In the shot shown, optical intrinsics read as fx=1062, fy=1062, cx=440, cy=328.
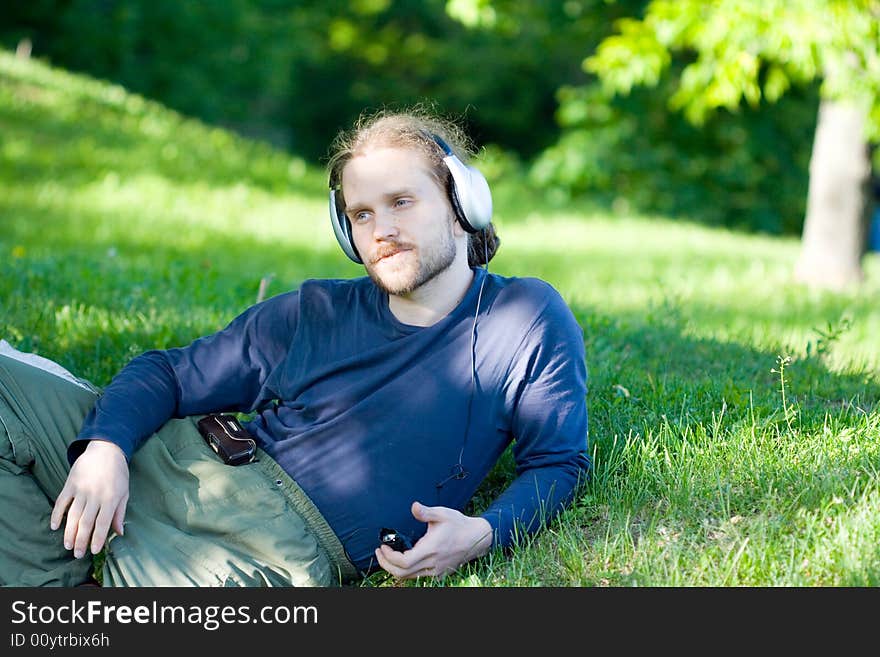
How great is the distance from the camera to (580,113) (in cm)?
2098

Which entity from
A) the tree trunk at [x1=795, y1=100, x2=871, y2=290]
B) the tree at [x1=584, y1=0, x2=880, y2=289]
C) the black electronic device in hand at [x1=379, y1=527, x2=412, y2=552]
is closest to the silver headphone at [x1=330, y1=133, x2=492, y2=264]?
the black electronic device in hand at [x1=379, y1=527, x2=412, y2=552]

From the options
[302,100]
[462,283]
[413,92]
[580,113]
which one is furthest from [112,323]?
[302,100]

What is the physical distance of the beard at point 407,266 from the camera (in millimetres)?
3406

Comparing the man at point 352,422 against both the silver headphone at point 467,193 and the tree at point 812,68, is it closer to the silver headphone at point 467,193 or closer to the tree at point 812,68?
the silver headphone at point 467,193

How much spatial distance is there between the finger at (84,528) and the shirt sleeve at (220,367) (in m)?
0.37

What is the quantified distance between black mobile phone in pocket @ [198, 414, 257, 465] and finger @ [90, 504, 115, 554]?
18.1 inches

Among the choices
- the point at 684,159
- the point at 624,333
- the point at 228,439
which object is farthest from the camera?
the point at 684,159

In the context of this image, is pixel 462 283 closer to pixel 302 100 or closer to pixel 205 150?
pixel 205 150

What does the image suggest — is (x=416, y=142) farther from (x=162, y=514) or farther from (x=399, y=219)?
(x=162, y=514)

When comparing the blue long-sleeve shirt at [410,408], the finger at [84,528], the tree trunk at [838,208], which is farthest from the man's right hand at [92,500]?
the tree trunk at [838,208]

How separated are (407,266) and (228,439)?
0.83 meters

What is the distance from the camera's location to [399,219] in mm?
3441

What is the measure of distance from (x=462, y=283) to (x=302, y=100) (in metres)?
39.0

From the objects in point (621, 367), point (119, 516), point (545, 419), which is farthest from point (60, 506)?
point (621, 367)
